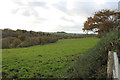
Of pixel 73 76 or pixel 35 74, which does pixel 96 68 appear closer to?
pixel 73 76

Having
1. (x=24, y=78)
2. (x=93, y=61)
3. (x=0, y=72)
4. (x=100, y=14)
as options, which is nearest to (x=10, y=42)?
(x=0, y=72)

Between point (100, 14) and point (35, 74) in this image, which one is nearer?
point (35, 74)

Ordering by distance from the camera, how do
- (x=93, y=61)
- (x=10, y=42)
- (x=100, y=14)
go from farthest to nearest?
(x=100, y=14)
(x=10, y=42)
(x=93, y=61)

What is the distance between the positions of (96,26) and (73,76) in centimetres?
3040

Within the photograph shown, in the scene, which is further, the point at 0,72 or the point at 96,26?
the point at 96,26

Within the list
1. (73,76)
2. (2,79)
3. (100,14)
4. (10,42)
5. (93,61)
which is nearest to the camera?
(73,76)

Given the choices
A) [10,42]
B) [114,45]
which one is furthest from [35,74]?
[10,42]

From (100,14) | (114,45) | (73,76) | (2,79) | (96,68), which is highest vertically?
(100,14)

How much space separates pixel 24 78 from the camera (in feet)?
15.3

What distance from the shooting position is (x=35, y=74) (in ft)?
16.5

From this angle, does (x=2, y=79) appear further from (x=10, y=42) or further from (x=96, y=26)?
(x=96, y=26)

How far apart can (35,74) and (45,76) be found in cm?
54

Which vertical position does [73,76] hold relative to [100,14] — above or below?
below

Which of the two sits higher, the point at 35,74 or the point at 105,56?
the point at 105,56
